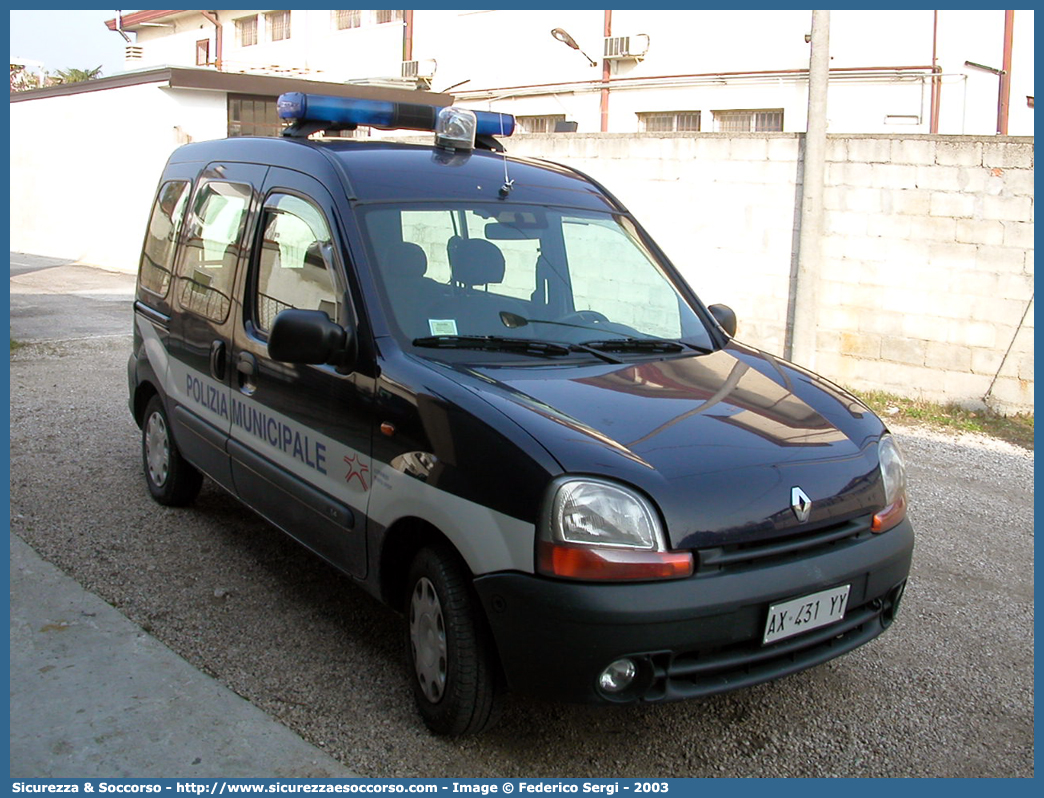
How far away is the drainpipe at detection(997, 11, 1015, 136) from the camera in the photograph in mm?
16078

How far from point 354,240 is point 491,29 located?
771 inches

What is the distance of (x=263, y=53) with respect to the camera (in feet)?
94.2

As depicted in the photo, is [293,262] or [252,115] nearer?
[293,262]

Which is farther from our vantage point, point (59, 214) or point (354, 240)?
point (59, 214)

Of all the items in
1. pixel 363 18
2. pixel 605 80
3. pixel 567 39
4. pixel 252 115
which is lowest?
pixel 252 115

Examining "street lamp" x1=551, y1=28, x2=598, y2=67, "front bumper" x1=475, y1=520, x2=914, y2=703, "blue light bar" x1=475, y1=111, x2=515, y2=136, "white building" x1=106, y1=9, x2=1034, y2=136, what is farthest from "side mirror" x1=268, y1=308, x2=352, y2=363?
"street lamp" x1=551, y1=28, x2=598, y2=67

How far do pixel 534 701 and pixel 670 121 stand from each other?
1724 cm

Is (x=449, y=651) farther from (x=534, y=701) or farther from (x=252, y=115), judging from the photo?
(x=252, y=115)

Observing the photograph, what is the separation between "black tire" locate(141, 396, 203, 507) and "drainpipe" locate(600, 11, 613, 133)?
1592cm

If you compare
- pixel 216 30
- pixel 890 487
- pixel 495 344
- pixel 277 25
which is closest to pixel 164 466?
pixel 495 344

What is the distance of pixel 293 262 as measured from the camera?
4293 mm

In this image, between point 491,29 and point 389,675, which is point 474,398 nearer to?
point 389,675

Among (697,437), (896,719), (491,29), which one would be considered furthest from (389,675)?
(491,29)

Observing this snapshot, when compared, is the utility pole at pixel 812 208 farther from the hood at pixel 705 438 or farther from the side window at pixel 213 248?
the side window at pixel 213 248
